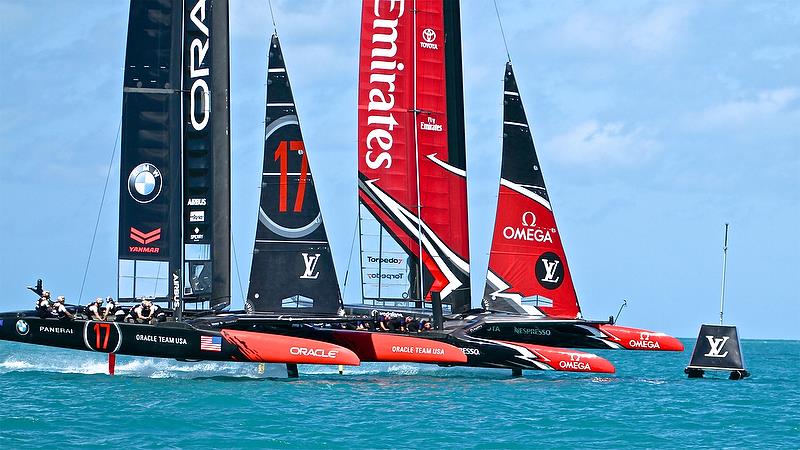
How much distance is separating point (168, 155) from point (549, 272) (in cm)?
950

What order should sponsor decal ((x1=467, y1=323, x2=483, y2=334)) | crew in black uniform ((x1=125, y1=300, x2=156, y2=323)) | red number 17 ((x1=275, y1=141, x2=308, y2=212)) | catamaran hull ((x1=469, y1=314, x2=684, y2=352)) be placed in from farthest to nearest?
catamaran hull ((x1=469, y1=314, x2=684, y2=352)), sponsor decal ((x1=467, y1=323, x2=483, y2=334)), red number 17 ((x1=275, y1=141, x2=308, y2=212)), crew in black uniform ((x1=125, y1=300, x2=156, y2=323))

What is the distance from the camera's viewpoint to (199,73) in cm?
2623

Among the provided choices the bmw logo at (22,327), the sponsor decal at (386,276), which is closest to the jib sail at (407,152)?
the sponsor decal at (386,276)

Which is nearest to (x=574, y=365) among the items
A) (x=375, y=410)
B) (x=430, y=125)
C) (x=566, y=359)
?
(x=566, y=359)

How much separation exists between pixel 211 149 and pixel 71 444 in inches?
401

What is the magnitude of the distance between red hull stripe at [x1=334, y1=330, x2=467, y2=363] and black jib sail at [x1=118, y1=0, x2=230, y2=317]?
11.2 feet

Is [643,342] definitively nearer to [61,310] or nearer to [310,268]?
[310,268]

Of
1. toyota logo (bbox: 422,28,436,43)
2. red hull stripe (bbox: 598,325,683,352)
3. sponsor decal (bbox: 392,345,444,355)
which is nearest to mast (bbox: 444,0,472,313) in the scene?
toyota logo (bbox: 422,28,436,43)

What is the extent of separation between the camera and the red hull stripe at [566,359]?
26531mm

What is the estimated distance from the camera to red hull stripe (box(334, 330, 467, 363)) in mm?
25766

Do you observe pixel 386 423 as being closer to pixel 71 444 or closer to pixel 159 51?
pixel 71 444

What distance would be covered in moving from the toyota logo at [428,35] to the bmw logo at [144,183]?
6.86 meters

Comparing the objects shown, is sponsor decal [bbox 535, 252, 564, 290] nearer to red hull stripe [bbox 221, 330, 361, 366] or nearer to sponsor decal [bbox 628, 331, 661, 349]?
sponsor decal [bbox 628, 331, 661, 349]

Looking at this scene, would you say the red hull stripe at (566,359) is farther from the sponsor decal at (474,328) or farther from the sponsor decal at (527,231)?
the sponsor decal at (527,231)
